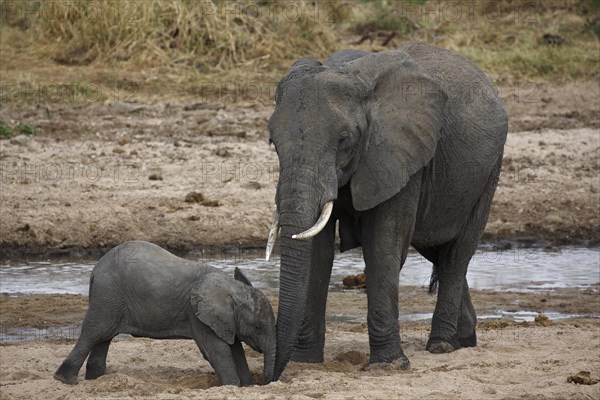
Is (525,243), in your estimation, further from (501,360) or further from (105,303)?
(105,303)

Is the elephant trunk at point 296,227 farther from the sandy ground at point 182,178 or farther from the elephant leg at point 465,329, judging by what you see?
the sandy ground at point 182,178

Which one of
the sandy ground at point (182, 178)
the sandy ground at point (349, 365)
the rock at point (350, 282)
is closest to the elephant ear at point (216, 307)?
the sandy ground at point (349, 365)

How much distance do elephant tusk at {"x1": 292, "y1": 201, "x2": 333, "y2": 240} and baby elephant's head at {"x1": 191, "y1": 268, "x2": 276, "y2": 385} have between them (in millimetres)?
632

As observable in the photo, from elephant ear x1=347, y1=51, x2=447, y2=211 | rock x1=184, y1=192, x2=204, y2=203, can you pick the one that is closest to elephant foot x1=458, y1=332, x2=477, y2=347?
elephant ear x1=347, y1=51, x2=447, y2=211

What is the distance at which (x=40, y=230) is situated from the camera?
1146cm

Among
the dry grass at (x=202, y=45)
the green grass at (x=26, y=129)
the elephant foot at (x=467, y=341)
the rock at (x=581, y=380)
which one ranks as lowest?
the elephant foot at (x=467, y=341)

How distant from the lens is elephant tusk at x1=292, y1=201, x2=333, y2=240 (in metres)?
6.59

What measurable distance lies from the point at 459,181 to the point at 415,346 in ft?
4.02

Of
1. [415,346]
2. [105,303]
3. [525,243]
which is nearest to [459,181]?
[415,346]

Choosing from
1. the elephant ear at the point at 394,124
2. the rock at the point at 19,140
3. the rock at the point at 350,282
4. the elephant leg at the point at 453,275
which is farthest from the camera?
the rock at the point at 19,140

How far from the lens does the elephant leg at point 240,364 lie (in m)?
7.19

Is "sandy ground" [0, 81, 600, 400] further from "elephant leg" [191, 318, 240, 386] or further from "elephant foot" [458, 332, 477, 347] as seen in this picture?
"elephant leg" [191, 318, 240, 386]

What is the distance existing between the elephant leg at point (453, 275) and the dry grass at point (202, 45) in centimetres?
809

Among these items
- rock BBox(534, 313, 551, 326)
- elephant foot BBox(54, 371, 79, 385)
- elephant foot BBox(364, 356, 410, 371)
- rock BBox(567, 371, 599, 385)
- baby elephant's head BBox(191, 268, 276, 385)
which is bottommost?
rock BBox(534, 313, 551, 326)
